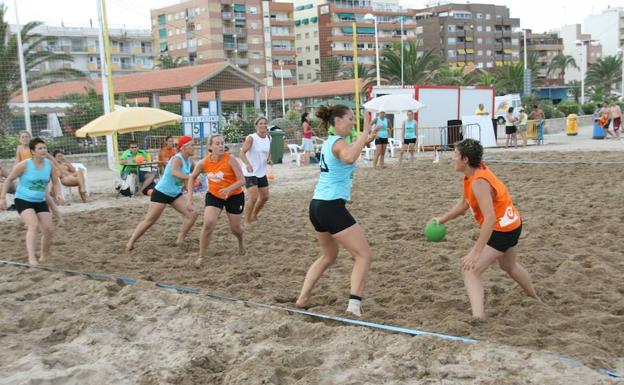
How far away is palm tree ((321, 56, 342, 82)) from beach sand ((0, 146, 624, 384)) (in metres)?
66.1

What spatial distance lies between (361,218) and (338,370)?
5356mm

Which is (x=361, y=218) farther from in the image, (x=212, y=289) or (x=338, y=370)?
(x=338, y=370)

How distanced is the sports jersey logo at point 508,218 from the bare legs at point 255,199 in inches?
193

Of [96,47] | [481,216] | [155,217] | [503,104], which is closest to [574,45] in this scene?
[96,47]

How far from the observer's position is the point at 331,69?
75875 millimetres

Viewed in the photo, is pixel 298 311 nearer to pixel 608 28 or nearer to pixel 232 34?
pixel 232 34

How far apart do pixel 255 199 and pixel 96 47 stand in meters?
81.4

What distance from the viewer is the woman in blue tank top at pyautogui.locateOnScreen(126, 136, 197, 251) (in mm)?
7141

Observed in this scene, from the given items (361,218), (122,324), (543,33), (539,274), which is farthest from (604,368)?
(543,33)

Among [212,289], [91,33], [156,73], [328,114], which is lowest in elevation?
[212,289]


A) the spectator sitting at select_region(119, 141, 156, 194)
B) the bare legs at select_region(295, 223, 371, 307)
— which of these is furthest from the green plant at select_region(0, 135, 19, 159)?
the bare legs at select_region(295, 223, 371, 307)

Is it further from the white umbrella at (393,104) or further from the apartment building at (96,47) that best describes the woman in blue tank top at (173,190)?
the apartment building at (96,47)

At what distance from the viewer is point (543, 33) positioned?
12206 centimetres

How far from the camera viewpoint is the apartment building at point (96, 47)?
78.9m
